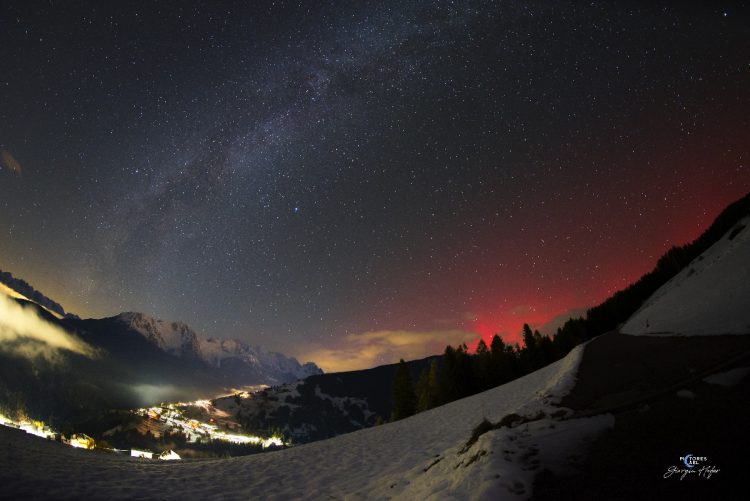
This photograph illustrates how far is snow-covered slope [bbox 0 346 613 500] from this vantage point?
728 centimetres

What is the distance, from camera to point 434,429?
21797 mm

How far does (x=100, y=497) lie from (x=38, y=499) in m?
1.49

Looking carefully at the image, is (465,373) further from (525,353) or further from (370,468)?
(370,468)

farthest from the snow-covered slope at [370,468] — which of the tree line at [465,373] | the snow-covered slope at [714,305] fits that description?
the tree line at [465,373]

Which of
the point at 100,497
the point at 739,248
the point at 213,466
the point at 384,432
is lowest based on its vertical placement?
the point at 384,432

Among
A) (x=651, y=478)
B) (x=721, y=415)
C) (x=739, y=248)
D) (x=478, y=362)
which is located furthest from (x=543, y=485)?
(x=478, y=362)

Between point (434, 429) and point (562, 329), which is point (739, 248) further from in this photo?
point (562, 329)

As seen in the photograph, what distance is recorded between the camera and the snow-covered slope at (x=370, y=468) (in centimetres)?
728

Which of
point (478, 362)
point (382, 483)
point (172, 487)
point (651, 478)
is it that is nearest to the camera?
point (651, 478)

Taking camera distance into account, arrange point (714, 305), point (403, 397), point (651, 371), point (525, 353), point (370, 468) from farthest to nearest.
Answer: point (525, 353)
point (403, 397)
point (714, 305)
point (370, 468)
point (651, 371)

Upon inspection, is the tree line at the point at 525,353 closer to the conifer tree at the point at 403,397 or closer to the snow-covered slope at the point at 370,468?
the conifer tree at the point at 403,397

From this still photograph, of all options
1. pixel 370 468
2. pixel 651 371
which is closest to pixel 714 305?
pixel 651 371

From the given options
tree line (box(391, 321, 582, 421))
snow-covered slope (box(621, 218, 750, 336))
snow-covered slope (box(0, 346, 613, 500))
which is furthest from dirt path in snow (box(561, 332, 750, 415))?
tree line (box(391, 321, 582, 421))

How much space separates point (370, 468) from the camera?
15023mm
